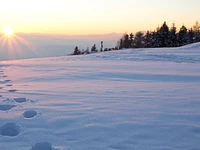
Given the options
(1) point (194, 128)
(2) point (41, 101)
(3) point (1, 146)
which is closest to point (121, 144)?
(1) point (194, 128)

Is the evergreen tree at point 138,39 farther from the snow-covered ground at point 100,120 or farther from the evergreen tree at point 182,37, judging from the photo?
the snow-covered ground at point 100,120

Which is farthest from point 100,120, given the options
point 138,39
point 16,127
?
point 138,39

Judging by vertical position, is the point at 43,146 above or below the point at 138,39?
below

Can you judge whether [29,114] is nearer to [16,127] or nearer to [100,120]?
[16,127]

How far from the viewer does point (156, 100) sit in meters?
3.82

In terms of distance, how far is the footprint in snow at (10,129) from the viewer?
2.66 m

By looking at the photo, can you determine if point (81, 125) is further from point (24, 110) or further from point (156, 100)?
point (156, 100)

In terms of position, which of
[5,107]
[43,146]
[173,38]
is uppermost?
[173,38]

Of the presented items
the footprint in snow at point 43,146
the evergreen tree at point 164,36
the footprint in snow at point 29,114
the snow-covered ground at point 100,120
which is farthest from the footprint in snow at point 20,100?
the evergreen tree at point 164,36

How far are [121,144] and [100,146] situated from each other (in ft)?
0.67

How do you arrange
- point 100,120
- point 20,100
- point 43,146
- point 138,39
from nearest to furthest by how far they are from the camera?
point 43,146 → point 100,120 → point 20,100 → point 138,39

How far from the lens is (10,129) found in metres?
2.75

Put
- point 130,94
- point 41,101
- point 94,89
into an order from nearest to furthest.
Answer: point 41,101 < point 130,94 < point 94,89

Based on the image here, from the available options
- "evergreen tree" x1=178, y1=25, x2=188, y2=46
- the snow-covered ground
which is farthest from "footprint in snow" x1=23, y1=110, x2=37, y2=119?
"evergreen tree" x1=178, y1=25, x2=188, y2=46
